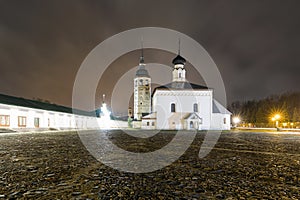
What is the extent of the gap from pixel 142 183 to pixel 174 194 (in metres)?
0.71

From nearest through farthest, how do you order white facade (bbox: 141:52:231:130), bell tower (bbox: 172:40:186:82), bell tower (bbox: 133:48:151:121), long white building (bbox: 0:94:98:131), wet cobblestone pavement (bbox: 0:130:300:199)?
wet cobblestone pavement (bbox: 0:130:300:199)
long white building (bbox: 0:94:98:131)
white facade (bbox: 141:52:231:130)
bell tower (bbox: 172:40:186:82)
bell tower (bbox: 133:48:151:121)

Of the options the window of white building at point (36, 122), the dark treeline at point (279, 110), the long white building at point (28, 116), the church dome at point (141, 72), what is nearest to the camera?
the long white building at point (28, 116)

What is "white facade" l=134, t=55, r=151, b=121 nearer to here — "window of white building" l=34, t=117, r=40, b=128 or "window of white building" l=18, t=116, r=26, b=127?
"window of white building" l=34, t=117, r=40, b=128

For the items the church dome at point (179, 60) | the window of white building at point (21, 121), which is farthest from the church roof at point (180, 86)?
the window of white building at point (21, 121)

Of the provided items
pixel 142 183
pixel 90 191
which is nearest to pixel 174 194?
pixel 142 183

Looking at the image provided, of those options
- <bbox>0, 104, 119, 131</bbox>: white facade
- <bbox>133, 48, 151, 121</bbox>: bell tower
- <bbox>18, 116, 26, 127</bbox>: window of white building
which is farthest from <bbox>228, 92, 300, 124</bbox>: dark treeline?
<bbox>18, 116, 26, 127</bbox>: window of white building

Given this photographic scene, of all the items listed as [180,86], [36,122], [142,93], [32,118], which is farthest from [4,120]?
[142,93]

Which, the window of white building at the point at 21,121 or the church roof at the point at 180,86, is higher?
the church roof at the point at 180,86

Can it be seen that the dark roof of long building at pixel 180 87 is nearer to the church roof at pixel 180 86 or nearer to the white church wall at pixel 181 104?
the church roof at pixel 180 86

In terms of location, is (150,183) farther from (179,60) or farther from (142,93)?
(142,93)

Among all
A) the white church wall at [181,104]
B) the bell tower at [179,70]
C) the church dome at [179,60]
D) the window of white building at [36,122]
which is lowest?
the window of white building at [36,122]

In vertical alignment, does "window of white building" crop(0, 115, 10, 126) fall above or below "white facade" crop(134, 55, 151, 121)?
below

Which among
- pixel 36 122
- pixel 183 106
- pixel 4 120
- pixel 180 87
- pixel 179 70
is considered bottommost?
pixel 36 122

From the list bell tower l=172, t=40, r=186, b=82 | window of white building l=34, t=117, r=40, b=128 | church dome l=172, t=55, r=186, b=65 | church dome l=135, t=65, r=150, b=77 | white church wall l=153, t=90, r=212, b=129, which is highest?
church dome l=135, t=65, r=150, b=77
